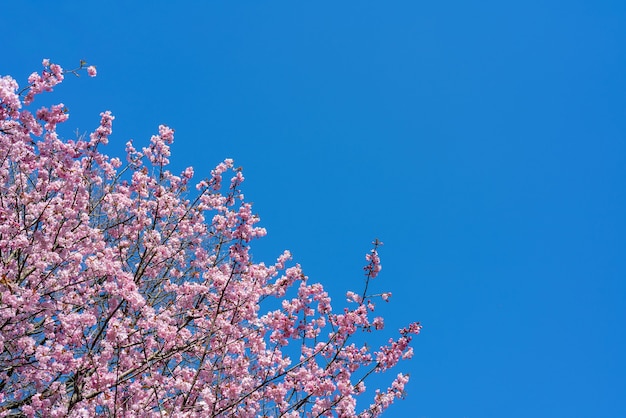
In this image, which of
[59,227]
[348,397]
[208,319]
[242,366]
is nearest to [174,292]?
[208,319]

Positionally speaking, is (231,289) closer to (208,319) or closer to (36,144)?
(208,319)

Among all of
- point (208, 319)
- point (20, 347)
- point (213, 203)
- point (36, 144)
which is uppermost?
point (213, 203)

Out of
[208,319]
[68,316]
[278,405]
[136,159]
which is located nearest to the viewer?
[68,316]

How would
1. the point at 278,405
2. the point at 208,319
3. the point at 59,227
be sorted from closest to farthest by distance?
the point at 59,227
the point at 278,405
the point at 208,319

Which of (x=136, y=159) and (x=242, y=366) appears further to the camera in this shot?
(x=136, y=159)

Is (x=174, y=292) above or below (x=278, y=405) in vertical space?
above

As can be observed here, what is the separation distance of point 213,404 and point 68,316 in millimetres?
2282

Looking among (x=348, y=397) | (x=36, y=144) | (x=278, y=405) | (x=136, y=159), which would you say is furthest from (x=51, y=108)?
(x=348, y=397)

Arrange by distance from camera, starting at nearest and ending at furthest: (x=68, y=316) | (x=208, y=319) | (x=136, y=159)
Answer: (x=68, y=316) < (x=208, y=319) < (x=136, y=159)

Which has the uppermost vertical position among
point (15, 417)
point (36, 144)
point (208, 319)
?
point (36, 144)

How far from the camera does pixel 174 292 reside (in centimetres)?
944

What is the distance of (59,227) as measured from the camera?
6.88m

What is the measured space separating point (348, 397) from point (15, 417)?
4.83m

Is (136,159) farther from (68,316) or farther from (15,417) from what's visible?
(15,417)
